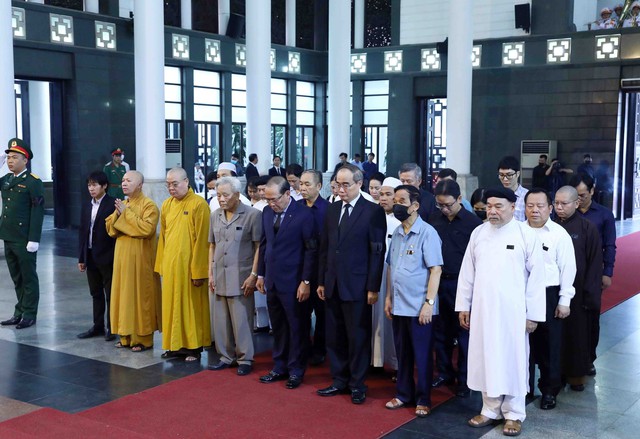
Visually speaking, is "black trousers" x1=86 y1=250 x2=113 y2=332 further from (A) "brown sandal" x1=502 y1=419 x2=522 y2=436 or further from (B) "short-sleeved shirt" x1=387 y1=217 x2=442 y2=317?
(A) "brown sandal" x1=502 y1=419 x2=522 y2=436

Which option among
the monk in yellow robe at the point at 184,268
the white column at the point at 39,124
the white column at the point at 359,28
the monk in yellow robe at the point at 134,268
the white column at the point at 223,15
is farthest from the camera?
the white column at the point at 359,28

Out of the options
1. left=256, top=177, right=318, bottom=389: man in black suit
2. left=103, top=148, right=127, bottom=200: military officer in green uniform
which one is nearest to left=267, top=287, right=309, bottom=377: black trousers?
left=256, top=177, right=318, bottom=389: man in black suit

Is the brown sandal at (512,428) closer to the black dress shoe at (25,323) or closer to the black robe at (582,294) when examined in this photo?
the black robe at (582,294)

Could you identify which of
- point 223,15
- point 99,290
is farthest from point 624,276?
point 223,15

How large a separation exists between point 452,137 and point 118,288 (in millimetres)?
10849

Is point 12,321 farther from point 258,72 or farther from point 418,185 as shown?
point 258,72

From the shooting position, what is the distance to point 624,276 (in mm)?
11188

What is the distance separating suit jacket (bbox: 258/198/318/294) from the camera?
6.05 metres

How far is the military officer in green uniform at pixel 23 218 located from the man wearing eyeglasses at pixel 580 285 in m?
5.21

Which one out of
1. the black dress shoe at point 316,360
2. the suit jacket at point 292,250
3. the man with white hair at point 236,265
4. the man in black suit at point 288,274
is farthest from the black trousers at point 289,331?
the black dress shoe at point 316,360

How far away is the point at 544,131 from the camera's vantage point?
19406mm

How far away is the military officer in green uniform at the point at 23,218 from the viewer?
7836 mm

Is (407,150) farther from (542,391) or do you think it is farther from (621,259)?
(542,391)

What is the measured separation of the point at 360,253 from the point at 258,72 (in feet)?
36.5
